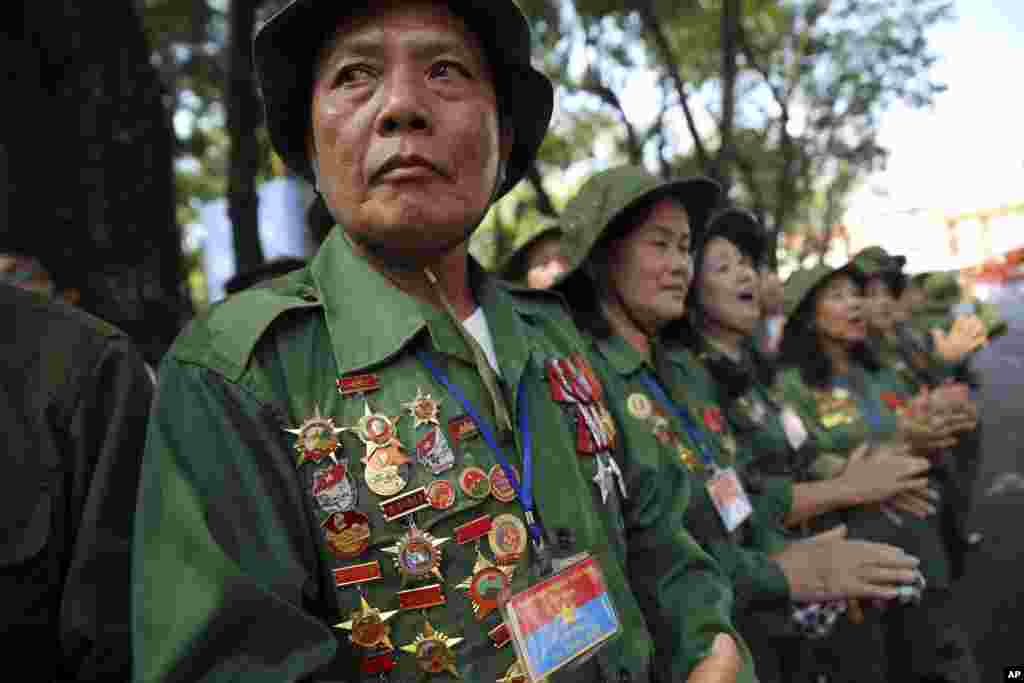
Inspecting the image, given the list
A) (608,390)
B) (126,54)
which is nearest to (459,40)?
(608,390)

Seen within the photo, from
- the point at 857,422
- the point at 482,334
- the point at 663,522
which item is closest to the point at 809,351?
the point at 857,422

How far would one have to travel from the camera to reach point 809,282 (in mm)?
5039

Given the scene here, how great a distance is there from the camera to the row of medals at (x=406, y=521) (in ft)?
4.64

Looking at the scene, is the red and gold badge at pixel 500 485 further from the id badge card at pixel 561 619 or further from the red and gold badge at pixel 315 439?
the red and gold badge at pixel 315 439

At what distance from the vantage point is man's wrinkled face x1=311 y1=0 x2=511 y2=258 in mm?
1541

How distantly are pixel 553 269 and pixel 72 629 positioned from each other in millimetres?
3070

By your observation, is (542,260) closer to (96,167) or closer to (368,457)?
(96,167)

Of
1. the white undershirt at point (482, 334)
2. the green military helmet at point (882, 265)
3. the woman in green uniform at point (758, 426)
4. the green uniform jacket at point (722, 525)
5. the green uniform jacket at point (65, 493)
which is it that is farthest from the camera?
the green military helmet at point (882, 265)

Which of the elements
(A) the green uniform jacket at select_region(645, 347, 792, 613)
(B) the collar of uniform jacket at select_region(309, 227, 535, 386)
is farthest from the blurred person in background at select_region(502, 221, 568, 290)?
(B) the collar of uniform jacket at select_region(309, 227, 535, 386)

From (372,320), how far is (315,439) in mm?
284

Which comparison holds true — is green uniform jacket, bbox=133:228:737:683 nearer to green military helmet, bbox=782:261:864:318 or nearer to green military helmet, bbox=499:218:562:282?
green military helmet, bbox=499:218:562:282

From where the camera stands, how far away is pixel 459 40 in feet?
5.36

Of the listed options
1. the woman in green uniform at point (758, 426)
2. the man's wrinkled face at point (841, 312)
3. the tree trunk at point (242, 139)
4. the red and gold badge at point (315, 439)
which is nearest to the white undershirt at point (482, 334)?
the red and gold badge at point (315, 439)

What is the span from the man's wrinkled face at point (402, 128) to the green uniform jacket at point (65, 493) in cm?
59
